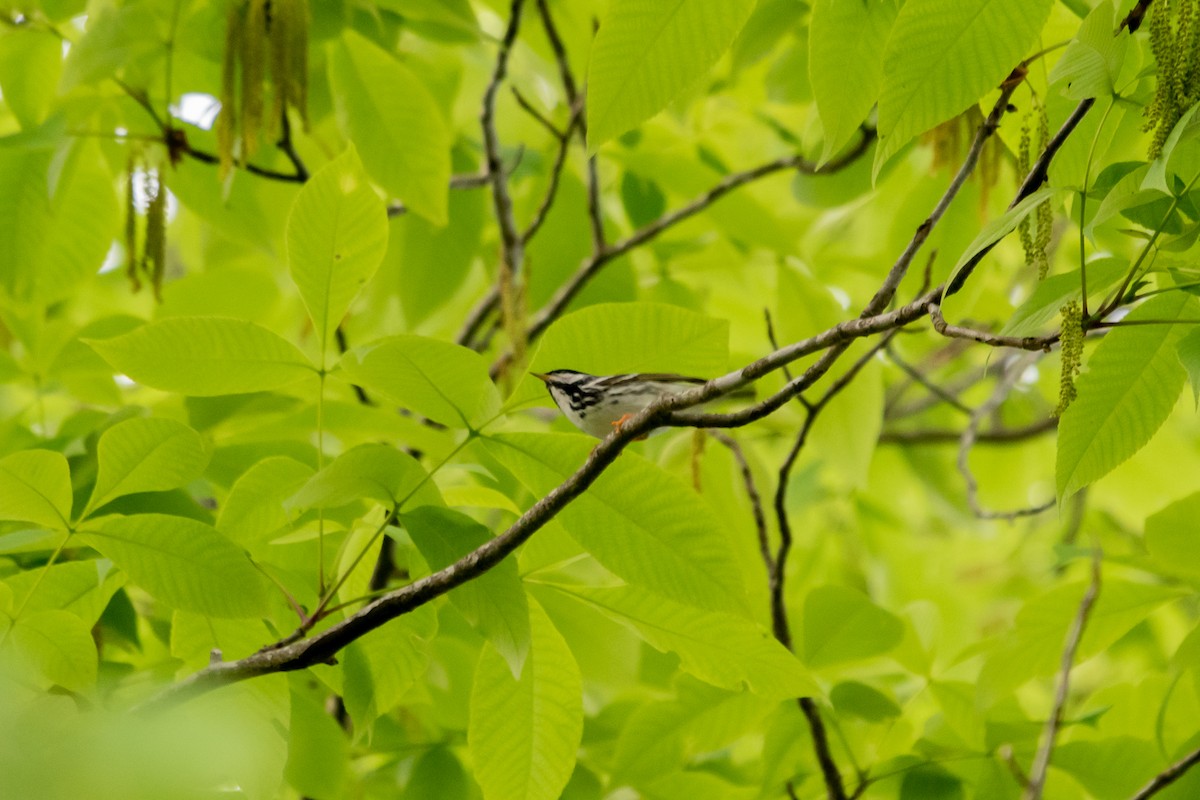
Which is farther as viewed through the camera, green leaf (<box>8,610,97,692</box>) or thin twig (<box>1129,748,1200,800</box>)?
thin twig (<box>1129,748,1200,800</box>)

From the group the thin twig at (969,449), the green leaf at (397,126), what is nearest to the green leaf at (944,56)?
the green leaf at (397,126)

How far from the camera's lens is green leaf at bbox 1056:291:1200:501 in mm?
1399

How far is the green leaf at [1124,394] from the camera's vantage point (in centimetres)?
140

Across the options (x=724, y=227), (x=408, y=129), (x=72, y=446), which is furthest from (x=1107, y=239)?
(x=72, y=446)

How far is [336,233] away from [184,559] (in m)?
0.49

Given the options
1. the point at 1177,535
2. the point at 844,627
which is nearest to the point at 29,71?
the point at 844,627

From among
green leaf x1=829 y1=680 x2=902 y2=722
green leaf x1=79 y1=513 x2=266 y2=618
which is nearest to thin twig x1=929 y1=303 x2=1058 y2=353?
green leaf x1=79 y1=513 x2=266 y2=618

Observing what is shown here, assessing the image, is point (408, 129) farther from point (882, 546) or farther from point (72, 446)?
point (882, 546)

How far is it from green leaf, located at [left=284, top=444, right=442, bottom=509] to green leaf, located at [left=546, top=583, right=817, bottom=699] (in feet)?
1.03

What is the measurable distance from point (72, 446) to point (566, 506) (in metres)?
1.37

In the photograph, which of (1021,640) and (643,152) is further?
(643,152)

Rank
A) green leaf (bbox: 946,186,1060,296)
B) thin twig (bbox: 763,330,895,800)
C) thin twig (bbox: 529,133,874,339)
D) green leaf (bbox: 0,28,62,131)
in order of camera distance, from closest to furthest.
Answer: green leaf (bbox: 946,186,1060,296) → thin twig (bbox: 763,330,895,800) → green leaf (bbox: 0,28,62,131) → thin twig (bbox: 529,133,874,339)

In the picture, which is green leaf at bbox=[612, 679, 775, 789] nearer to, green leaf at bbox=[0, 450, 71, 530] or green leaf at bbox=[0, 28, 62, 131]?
green leaf at bbox=[0, 450, 71, 530]

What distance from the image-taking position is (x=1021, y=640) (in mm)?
2102
